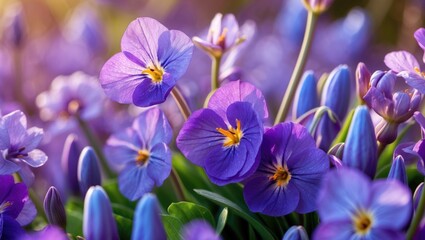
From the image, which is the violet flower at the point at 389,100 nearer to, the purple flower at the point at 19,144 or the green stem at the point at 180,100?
the green stem at the point at 180,100

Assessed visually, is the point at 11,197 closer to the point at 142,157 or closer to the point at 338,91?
the point at 142,157

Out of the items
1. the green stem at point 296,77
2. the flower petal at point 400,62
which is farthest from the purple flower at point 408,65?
the green stem at point 296,77

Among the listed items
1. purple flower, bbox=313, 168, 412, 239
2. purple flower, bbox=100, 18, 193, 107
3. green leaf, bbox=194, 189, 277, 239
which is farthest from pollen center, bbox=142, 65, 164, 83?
purple flower, bbox=313, 168, 412, 239

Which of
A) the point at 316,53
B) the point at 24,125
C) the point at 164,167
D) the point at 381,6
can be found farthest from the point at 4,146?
the point at 381,6

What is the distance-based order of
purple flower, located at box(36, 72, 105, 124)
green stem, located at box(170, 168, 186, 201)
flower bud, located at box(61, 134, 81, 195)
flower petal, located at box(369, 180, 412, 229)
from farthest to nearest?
purple flower, located at box(36, 72, 105, 124) → flower bud, located at box(61, 134, 81, 195) → green stem, located at box(170, 168, 186, 201) → flower petal, located at box(369, 180, 412, 229)

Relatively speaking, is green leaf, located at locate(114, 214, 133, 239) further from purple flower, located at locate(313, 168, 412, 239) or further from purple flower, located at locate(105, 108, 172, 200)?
purple flower, located at locate(313, 168, 412, 239)

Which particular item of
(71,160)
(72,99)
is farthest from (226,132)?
(72,99)
